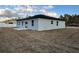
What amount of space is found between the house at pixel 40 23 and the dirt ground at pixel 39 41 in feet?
0.25

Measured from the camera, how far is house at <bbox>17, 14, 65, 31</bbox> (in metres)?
4.82

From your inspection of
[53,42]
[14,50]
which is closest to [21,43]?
[14,50]

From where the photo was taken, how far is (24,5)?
477cm

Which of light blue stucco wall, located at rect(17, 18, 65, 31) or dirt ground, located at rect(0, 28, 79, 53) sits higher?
light blue stucco wall, located at rect(17, 18, 65, 31)

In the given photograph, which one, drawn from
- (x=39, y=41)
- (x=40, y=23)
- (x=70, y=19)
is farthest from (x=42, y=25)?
(x=70, y=19)

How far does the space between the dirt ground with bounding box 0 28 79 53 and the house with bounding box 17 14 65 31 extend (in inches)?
3.0

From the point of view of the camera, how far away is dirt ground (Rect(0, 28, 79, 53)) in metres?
4.76

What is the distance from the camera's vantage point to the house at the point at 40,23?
482cm

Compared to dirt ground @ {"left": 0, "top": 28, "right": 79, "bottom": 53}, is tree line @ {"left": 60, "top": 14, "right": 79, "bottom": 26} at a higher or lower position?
higher

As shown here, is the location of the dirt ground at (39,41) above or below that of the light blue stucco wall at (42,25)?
below

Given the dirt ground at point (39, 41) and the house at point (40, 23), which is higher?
the house at point (40, 23)
